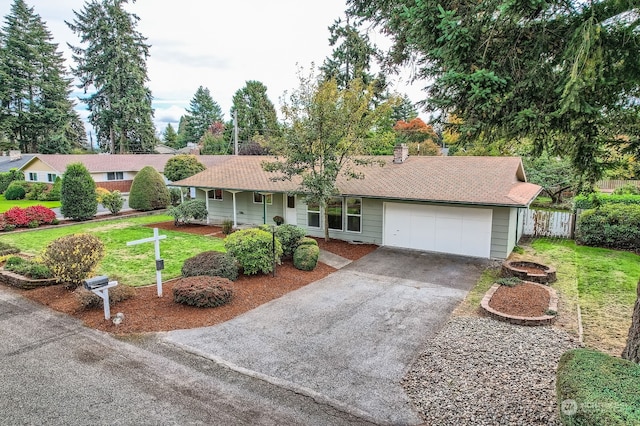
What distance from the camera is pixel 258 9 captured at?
38.2 feet

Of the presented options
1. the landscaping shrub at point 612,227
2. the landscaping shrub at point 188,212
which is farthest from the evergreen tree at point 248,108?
the landscaping shrub at point 612,227

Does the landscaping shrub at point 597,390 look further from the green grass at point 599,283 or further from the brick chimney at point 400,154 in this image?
the brick chimney at point 400,154

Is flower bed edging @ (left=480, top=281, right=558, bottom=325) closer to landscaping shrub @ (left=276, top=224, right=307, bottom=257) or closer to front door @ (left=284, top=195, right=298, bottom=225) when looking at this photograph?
landscaping shrub @ (left=276, top=224, right=307, bottom=257)

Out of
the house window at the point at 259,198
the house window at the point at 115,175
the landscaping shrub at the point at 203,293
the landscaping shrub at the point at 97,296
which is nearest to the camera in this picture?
the landscaping shrub at the point at 97,296

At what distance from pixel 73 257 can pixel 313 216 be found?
9.83 metres

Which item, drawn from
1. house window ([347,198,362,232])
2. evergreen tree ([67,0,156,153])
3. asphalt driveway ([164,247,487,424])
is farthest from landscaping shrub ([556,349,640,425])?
evergreen tree ([67,0,156,153])

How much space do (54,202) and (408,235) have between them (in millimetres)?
27823

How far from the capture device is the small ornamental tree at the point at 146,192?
79.3 feet

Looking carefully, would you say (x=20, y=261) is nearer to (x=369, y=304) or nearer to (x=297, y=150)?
(x=297, y=150)

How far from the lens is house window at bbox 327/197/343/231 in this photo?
53.6ft

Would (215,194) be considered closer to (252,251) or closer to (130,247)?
(130,247)

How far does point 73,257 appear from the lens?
9367 millimetres

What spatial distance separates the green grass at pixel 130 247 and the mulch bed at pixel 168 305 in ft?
4.50

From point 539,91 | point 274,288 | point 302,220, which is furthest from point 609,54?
Answer: point 302,220
